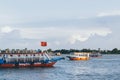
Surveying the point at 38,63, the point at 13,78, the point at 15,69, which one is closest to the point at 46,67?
the point at 38,63

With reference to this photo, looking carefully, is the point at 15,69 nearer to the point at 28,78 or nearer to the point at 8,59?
the point at 8,59

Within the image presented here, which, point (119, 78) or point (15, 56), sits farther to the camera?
point (15, 56)

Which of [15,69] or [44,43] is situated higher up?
[44,43]

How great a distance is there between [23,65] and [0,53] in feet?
23.3

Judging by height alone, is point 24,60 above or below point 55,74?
above

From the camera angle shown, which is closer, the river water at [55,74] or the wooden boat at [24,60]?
the river water at [55,74]

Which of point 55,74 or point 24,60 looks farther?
point 24,60

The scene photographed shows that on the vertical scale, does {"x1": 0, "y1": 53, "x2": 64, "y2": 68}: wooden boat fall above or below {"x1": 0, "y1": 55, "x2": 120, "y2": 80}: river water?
above

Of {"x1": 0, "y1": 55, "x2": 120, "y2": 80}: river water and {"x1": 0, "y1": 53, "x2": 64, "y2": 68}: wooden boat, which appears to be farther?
{"x1": 0, "y1": 53, "x2": 64, "y2": 68}: wooden boat

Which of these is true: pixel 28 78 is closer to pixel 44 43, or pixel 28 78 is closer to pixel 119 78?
pixel 119 78

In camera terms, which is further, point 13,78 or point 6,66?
Answer: point 6,66

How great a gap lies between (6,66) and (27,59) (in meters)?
6.05

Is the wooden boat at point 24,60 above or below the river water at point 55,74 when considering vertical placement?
above

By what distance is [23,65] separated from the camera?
368 ft
